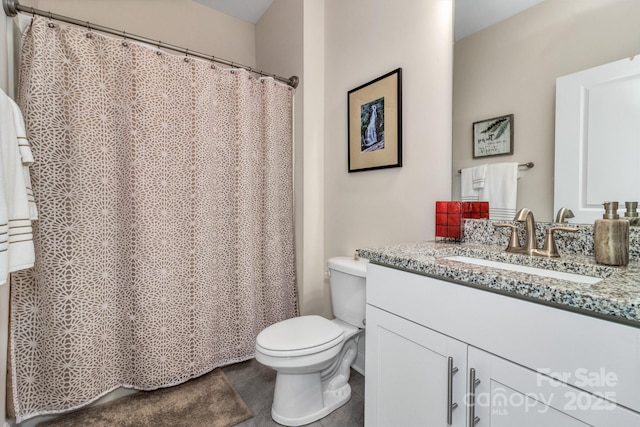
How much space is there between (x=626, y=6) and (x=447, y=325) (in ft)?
3.71

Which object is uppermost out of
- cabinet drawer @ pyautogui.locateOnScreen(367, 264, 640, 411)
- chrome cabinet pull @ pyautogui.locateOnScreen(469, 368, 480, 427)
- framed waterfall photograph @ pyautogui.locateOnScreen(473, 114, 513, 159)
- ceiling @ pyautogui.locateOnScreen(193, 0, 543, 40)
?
ceiling @ pyautogui.locateOnScreen(193, 0, 543, 40)

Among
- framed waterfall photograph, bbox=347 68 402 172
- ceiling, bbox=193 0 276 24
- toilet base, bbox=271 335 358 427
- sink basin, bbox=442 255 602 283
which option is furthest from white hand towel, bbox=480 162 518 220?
ceiling, bbox=193 0 276 24

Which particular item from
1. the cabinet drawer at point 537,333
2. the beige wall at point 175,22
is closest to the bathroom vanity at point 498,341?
the cabinet drawer at point 537,333

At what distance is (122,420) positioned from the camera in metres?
1.40

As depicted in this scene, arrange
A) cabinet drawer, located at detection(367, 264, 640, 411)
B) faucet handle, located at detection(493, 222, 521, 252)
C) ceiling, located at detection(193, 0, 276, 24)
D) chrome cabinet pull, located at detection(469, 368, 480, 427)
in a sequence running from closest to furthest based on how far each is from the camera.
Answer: cabinet drawer, located at detection(367, 264, 640, 411), chrome cabinet pull, located at detection(469, 368, 480, 427), faucet handle, located at detection(493, 222, 521, 252), ceiling, located at detection(193, 0, 276, 24)

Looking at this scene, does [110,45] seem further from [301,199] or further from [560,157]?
[560,157]

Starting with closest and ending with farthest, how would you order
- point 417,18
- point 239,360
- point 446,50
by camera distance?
point 446,50, point 417,18, point 239,360

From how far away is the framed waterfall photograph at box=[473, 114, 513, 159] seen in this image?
1.16 m

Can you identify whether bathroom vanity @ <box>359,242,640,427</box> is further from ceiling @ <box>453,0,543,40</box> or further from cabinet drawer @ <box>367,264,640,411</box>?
ceiling @ <box>453,0,543,40</box>

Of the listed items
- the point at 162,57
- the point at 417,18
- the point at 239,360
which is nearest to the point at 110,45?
the point at 162,57

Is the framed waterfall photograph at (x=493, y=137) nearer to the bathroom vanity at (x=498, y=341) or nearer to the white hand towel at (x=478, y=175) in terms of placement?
the white hand towel at (x=478, y=175)

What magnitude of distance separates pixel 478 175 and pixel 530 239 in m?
0.35

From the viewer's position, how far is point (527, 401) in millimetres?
664

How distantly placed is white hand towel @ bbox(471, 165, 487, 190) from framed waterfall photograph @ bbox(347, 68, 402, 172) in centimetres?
37
